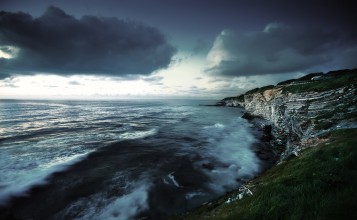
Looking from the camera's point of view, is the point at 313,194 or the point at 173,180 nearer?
the point at 313,194

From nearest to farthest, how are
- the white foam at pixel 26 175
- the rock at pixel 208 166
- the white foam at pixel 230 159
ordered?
the white foam at pixel 26 175
the white foam at pixel 230 159
the rock at pixel 208 166

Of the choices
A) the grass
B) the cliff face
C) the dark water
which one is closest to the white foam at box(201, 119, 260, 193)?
the dark water

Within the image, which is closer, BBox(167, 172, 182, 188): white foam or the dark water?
the dark water

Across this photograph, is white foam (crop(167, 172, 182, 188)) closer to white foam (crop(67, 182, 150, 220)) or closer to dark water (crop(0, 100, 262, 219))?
dark water (crop(0, 100, 262, 219))

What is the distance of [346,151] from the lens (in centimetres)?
898

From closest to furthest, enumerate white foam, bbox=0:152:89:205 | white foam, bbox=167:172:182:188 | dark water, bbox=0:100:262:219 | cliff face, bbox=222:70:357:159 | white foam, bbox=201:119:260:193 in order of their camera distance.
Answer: dark water, bbox=0:100:262:219 < white foam, bbox=0:152:89:205 < white foam, bbox=167:172:182:188 < cliff face, bbox=222:70:357:159 < white foam, bbox=201:119:260:193

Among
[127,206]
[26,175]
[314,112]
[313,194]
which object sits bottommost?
[127,206]

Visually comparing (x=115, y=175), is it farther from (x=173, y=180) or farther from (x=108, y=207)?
(x=173, y=180)

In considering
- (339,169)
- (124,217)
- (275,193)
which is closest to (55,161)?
(124,217)

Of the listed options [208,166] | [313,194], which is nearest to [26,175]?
[208,166]

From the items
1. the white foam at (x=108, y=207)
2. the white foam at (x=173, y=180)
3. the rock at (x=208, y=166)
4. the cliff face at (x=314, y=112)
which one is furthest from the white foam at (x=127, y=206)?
the cliff face at (x=314, y=112)

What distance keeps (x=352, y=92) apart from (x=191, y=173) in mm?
21863

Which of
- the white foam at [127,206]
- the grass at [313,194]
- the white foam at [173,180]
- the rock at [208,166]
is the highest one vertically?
the grass at [313,194]

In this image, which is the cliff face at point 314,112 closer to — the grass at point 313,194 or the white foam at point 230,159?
the white foam at point 230,159
